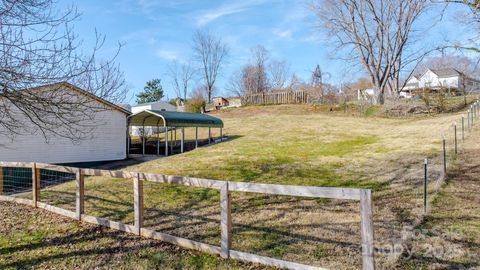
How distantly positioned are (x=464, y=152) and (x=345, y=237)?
734 cm

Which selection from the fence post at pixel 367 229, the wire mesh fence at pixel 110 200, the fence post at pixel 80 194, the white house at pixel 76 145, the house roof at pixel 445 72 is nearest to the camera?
the fence post at pixel 367 229

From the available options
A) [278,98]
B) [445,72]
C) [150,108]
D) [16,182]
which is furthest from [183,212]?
[445,72]

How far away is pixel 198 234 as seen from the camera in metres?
5.07

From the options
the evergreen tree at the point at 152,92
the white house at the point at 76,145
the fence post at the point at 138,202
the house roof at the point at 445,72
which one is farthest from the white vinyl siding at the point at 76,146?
the house roof at the point at 445,72

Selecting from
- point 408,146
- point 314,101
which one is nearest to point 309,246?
point 408,146

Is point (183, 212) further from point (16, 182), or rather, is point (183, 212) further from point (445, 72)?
point (445, 72)

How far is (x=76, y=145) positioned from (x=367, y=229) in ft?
49.9

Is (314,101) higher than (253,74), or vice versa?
(253,74)

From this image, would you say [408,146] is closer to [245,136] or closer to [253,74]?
[245,136]

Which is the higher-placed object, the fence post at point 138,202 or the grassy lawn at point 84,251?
the fence post at point 138,202

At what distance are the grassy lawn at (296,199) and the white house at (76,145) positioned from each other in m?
5.00

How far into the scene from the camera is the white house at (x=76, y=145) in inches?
539

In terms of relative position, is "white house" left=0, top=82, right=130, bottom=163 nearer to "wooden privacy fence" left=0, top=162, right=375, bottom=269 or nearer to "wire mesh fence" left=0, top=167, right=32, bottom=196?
"wire mesh fence" left=0, top=167, right=32, bottom=196

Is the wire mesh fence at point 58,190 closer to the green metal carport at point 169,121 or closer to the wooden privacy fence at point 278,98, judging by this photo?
the green metal carport at point 169,121
